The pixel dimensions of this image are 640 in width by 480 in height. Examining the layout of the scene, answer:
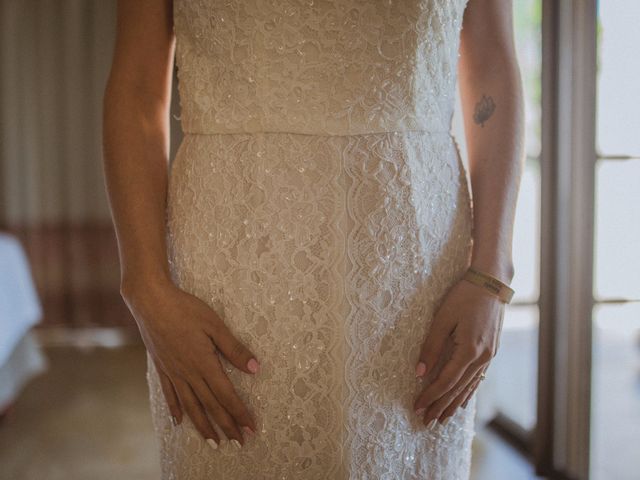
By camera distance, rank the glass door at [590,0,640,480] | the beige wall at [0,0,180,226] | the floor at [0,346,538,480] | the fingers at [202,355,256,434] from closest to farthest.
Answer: the fingers at [202,355,256,434] → the glass door at [590,0,640,480] → the floor at [0,346,538,480] → the beige wall at [0,0,180,226]

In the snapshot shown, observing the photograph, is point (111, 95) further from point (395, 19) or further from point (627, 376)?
point (627, 376)

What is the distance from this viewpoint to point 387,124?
2.35ft

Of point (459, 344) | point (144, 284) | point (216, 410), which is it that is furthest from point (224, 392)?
point (459, 344)

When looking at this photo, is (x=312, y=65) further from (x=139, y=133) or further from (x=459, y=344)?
(x=459, y=344)

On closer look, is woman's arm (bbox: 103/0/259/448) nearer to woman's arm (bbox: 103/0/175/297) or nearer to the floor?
woman's arm (bbox: 103/0/175/297)

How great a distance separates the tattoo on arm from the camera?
0.84m

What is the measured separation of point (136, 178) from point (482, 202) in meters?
0.41

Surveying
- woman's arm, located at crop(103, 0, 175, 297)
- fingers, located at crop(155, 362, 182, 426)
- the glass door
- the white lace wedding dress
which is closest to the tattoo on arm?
the white lace wedding dress

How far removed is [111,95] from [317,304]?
350 millimetres

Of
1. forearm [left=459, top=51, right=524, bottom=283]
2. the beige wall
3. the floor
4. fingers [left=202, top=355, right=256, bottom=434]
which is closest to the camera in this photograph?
fingers [left=202, top=355, right=256, bottom=434]

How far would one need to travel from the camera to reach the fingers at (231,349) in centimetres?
67

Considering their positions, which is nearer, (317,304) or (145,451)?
(317,304)

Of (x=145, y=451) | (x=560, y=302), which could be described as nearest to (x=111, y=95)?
(x=560, y=302)

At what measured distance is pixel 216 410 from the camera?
67 centimetres
